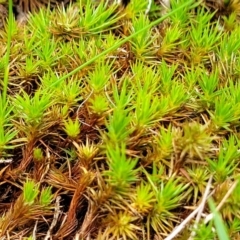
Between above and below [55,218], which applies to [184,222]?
above

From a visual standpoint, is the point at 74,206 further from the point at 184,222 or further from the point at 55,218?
the point at 184,222

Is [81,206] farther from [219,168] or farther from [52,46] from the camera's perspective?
[52,46]

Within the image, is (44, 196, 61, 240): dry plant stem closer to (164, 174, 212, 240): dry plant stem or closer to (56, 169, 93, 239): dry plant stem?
(56, 169, 93, 239): dry plant stem

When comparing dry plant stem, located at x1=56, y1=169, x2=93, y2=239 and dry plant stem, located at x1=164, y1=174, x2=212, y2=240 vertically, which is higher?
dry plant stem, located at x1=164, y1=174, x2=212, y2=240

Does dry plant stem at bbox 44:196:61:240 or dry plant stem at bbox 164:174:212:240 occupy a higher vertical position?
dry plant stem at bbox 164:174:212:240

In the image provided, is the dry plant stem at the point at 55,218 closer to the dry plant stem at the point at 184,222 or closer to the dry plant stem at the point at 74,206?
the dry plant stem at the point at 74,206

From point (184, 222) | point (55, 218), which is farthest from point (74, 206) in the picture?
point (184, 222)

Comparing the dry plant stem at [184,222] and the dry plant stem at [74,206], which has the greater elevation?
the dry plant stem at [184,222]

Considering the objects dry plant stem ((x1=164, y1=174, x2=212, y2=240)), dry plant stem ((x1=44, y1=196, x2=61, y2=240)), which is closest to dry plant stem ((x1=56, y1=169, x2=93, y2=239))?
dry plant stem ((x1=44, y1=196, x2=61, y2=240))

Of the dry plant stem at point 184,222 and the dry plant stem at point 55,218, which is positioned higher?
the dry plant stem at point 184,222

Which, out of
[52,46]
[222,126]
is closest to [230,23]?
[222,126]

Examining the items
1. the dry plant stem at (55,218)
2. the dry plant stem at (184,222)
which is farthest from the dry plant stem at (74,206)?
the dry plant stem at (184,222)
